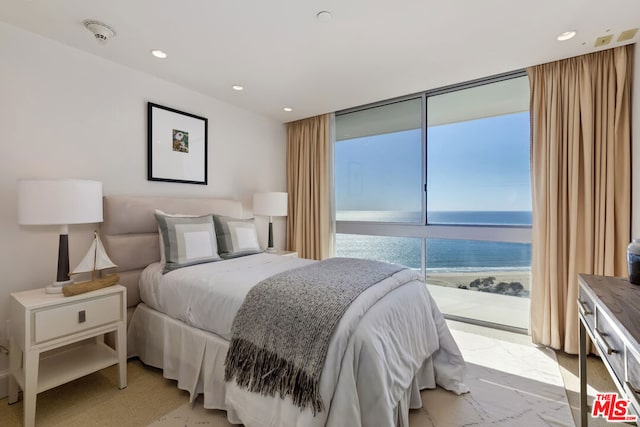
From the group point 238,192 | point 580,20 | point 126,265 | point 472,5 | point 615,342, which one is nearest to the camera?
point 615,342

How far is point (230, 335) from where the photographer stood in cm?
→ 169

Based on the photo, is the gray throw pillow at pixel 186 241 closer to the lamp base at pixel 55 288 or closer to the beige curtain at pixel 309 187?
the lamp base at pixel 55 288

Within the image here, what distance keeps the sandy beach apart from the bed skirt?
160cm

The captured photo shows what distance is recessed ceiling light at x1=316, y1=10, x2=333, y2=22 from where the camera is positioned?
1865 millimetres

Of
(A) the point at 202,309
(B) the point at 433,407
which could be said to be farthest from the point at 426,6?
(B) the point at 433,407

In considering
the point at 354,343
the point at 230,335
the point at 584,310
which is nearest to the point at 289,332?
the point at 354,343

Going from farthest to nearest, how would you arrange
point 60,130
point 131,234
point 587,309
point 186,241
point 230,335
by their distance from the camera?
point 131,234 < point 186,241 < point 60,130 < point 230,335 < point 587,309

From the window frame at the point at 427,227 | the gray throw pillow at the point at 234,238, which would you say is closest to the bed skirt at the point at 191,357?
the gray throw pillow at the point at 234,238

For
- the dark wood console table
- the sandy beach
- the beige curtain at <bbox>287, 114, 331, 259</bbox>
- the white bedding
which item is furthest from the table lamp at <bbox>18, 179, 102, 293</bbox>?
the sandy beach

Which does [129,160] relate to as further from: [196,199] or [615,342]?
[615,342]

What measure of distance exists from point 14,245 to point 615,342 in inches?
132

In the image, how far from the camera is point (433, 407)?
182 centimetres

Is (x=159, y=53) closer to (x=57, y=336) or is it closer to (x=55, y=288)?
(x=55, y=288)

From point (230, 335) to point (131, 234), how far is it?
1489 mm
